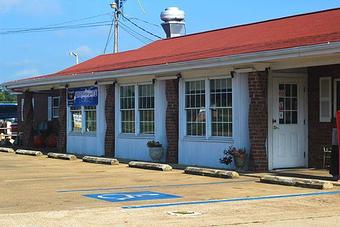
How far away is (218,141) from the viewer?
17.3m

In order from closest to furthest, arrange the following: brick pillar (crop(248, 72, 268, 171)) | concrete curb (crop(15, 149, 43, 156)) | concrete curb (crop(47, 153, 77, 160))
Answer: brick pillar (crop(248, 72, 268, 171))
concrete curb (crop(47, 153, 77, 160))
concrete curb (crop(15, 149, 43, 156))

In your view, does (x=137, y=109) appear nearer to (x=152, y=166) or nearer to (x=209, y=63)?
(x=152, y=166)

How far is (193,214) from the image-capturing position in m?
9.50

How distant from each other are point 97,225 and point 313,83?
9.86 meters

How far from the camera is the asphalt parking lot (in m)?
8.98

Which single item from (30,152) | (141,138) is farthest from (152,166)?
(30,152)

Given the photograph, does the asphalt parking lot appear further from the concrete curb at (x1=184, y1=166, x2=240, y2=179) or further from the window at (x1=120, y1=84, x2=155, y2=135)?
the window at (x1=120, y1=84, x2=155, y2=135)

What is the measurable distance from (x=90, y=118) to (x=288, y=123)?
9.24 m

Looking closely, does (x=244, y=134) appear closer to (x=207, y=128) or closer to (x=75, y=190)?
(x=207, y=128)

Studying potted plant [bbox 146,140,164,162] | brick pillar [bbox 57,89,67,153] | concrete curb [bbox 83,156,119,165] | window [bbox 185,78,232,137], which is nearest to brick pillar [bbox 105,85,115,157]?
concrete curb [bbox 83,156,119,165]

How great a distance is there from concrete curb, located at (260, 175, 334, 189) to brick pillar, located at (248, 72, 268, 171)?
2083mm

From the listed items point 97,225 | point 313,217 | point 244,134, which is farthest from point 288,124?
point 97,225

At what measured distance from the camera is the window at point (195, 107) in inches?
711

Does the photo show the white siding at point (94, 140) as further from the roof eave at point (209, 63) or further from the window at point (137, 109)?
the window at point (137, 109)
